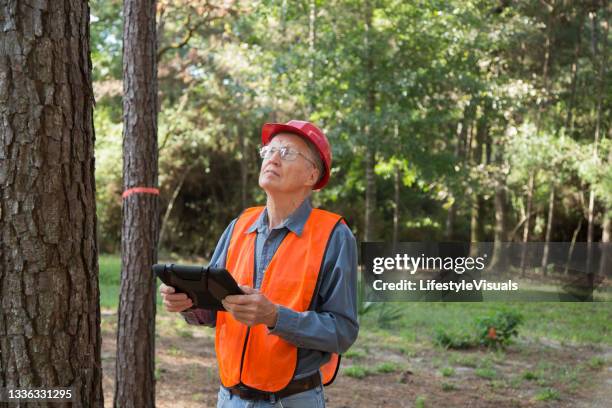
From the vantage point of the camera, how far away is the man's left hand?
2.09 metres

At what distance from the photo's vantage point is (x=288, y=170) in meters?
2.51

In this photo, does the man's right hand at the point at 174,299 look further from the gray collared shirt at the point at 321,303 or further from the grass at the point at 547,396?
the grass at the point at 547,396

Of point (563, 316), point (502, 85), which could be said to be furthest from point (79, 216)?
point (502, 85)

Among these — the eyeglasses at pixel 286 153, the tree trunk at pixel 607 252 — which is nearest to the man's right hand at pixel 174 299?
the eyeglasses at pixel 286 153

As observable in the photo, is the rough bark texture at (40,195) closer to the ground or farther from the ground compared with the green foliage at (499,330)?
farther from the ground

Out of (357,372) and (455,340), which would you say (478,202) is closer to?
(455,340)

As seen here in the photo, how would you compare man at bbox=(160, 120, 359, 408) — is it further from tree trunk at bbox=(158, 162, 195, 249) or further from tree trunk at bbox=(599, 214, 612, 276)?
tree trunk at bbox=(158, 162, 195, 249)

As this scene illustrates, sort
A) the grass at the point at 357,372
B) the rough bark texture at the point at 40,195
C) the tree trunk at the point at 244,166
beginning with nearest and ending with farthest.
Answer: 1. the rough bark texture at the point at 40,195
2. the grass at the point at 357,372
3. the tree trunk at the point at 244,166

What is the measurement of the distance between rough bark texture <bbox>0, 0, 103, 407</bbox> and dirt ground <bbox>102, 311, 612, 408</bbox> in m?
3.71

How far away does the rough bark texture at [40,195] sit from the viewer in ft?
6.60

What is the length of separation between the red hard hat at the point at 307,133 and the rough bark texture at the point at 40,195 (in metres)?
0.73

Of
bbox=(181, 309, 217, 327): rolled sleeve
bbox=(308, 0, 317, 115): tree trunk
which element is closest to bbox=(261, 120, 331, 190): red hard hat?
bbox=(181, 309, 217, 327): rolled sleeve

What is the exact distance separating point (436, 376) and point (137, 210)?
3817mm

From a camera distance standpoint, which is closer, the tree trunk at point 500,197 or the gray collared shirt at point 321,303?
the gray collared shirt at point 321,303
